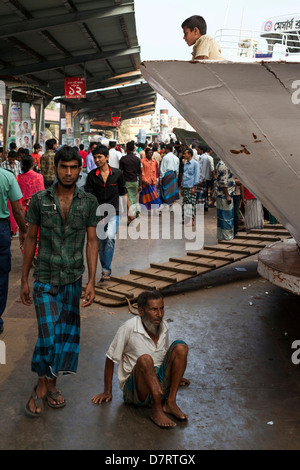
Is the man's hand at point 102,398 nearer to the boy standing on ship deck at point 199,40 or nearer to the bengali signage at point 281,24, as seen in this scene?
the boy standing on ship deck at point 199,40

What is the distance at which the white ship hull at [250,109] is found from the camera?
12.6 feet

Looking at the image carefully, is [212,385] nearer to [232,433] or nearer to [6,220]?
[232,433]

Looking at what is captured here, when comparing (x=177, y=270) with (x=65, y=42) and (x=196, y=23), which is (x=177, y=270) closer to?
(x=196, y=23)

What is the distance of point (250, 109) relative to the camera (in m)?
4.00

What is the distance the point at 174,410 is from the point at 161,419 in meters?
0.14

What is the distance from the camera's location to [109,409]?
323 cm

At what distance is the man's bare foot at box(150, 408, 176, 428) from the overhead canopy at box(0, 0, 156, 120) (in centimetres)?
1029

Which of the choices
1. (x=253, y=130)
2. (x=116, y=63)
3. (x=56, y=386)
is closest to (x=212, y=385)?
(x=56, y=386)

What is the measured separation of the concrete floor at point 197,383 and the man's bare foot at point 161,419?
37mm

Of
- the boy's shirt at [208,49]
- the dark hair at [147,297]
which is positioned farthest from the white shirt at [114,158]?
the dark hair at [147,297]

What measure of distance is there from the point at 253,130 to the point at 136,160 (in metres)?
6.97

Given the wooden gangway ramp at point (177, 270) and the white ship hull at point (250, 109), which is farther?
the wooden gangway ramp at point (177, 270)

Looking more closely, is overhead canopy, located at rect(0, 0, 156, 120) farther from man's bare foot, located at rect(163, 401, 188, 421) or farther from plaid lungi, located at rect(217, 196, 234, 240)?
man's bare foot, located at rect(163, 401, 188, 421)

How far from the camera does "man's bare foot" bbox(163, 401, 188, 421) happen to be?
309 centimetres
